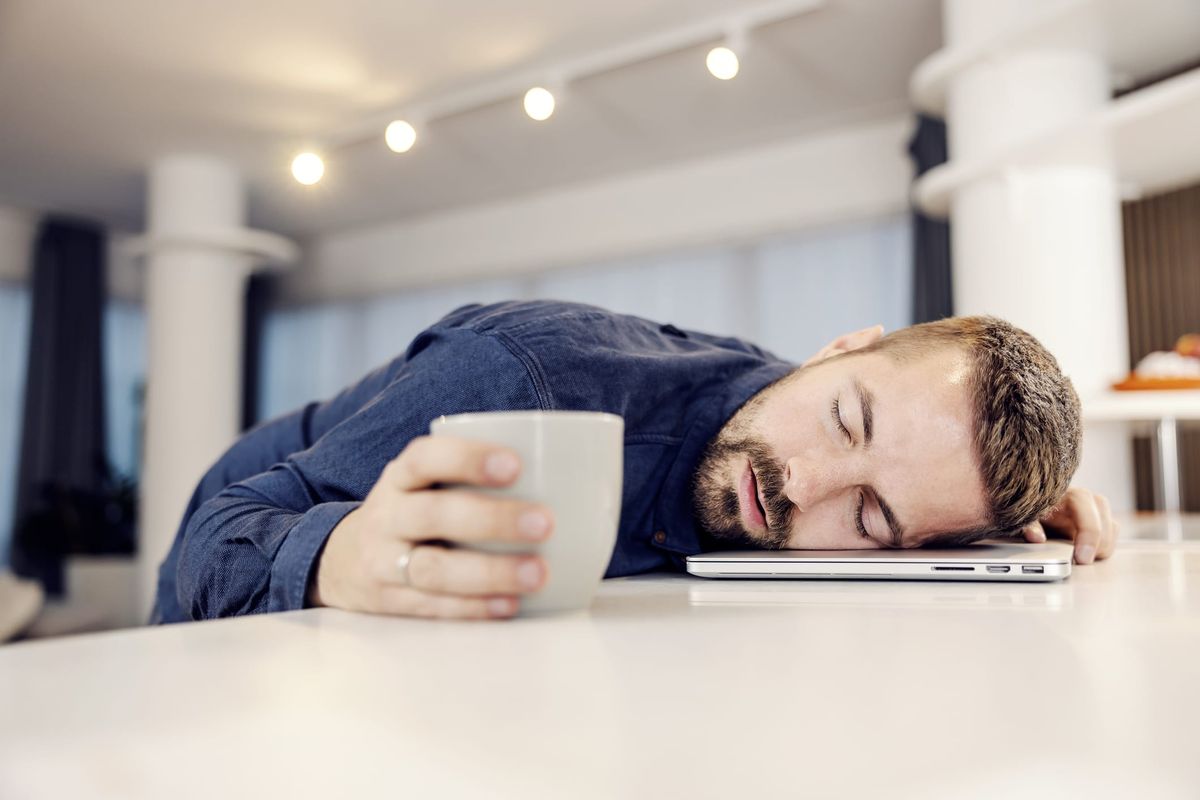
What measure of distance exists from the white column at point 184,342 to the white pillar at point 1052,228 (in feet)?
11.4

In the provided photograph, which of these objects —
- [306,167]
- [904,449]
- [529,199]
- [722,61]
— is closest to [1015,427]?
[904,449]

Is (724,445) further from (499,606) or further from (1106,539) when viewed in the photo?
(499,606)

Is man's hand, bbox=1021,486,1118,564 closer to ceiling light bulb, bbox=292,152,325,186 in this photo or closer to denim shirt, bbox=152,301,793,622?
denim shirt, bbox=152,301,793,622

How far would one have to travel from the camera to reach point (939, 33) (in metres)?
3.54

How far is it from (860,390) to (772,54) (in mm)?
3064

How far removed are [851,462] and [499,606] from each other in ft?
1.80

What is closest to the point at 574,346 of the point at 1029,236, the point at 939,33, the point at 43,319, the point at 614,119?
the point at 1029,236

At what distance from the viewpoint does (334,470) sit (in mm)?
854

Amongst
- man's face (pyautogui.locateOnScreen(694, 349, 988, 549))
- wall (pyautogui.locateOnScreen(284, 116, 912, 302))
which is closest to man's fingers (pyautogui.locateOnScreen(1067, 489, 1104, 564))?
man's face (pyautogui.locateOnScreen(694, 349, 988, 549))

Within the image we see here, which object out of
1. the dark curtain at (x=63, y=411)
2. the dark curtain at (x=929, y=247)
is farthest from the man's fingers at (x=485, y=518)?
the dark curtain at (x=63, y=411)

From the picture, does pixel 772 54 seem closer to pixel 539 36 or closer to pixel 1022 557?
pixel 539 36

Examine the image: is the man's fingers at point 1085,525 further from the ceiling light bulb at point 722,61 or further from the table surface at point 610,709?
the ceiling light bulb at point 722,61

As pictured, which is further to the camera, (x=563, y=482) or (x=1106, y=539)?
(x=1106, y=539)

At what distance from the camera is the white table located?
2107 mm
